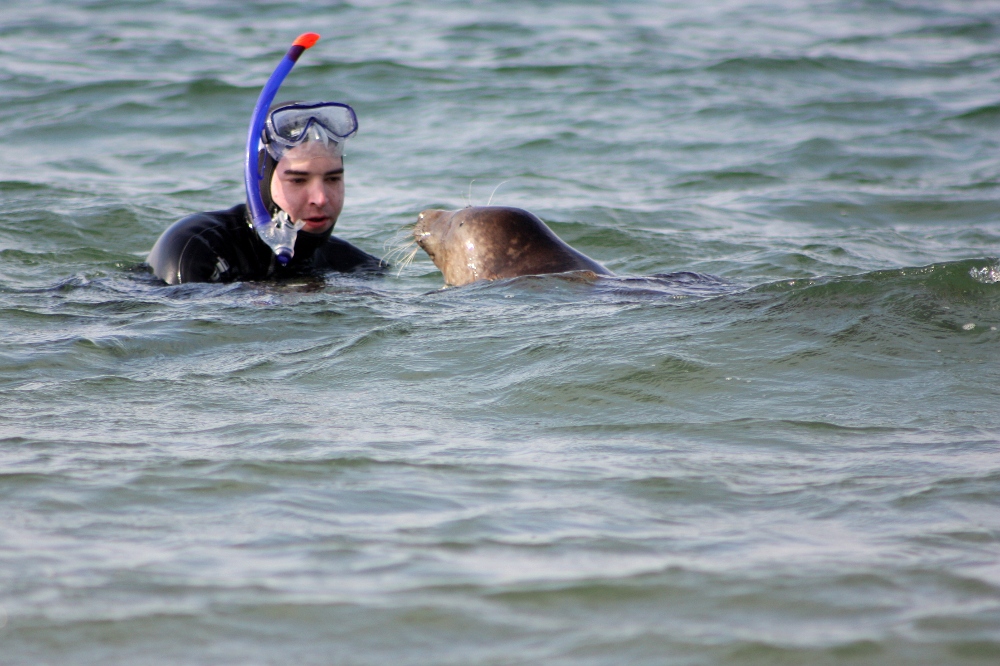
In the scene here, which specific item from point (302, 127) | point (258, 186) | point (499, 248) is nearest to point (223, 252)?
point (258, 186)

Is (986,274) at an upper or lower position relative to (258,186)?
lower

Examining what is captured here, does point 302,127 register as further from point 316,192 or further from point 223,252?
→ point 223,252

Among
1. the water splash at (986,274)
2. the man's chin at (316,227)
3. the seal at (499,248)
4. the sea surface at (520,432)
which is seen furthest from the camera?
the man's chin at (316,227)

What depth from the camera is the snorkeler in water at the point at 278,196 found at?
18.8 ft

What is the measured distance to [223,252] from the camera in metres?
5.87

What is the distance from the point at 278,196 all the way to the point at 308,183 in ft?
0.56

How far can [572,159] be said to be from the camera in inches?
411

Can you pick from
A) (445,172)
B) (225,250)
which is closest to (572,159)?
(445,172)

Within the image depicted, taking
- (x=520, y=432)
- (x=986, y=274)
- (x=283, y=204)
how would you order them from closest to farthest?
(x=520, y=432) → (x=986, y=274) → (x=283, y=204)

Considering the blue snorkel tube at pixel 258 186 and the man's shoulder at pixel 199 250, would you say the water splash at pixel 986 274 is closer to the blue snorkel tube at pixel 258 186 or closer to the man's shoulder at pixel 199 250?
the blue snorkel tube at pixel 258 186

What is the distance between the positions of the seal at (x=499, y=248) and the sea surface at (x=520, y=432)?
260mm

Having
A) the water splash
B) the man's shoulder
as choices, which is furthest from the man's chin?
the water splash

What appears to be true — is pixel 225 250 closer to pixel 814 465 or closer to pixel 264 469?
pixel 264 469

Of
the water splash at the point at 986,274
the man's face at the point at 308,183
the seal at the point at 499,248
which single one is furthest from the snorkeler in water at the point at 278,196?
the water splash at the point at 986,274
